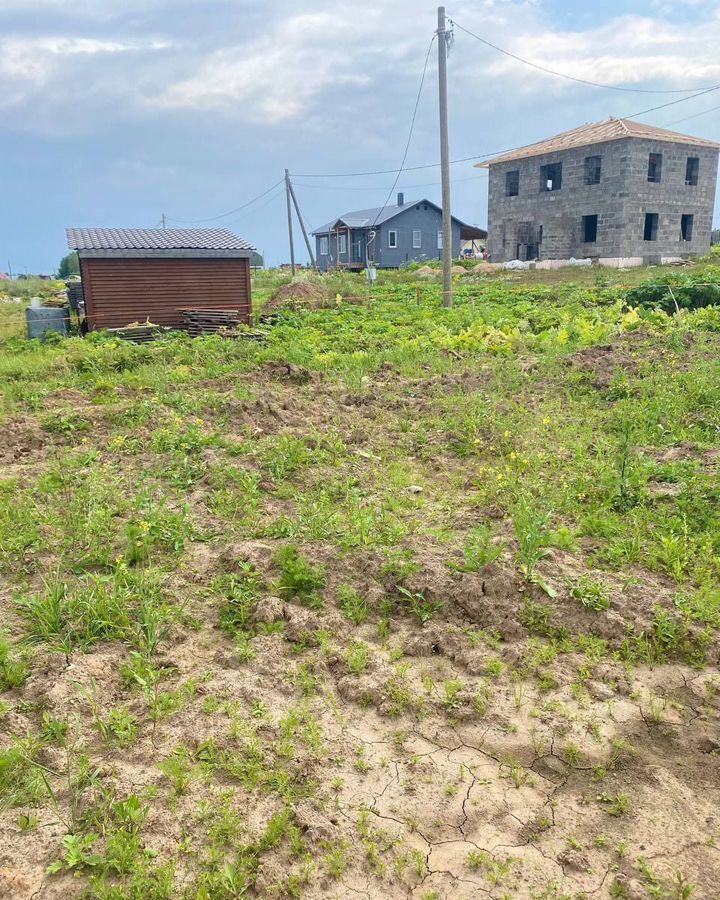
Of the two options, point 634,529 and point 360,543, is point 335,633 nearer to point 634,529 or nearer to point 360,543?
point 360,543

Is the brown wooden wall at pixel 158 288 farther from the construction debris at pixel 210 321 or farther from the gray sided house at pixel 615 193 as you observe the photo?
the gray sided house at pixel 615 193

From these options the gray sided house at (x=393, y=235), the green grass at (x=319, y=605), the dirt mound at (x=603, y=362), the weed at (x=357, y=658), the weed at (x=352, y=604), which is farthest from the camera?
the gray sided house at (x=393, y=235)

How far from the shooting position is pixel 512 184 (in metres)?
39.0

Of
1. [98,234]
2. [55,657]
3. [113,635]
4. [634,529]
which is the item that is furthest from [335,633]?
[98,234]

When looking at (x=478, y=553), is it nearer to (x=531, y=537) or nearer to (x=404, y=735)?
(x=531, y=537)

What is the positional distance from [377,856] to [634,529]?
3503mm

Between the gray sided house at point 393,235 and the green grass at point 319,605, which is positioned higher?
the gray sided house at point 393,235

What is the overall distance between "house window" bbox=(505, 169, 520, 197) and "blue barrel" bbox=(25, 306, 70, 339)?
28925 millimetres

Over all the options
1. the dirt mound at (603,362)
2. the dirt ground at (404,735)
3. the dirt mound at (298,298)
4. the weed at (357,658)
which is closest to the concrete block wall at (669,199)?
the dirt mound at (298,298)

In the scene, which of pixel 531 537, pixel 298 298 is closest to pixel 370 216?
pixel 298 298

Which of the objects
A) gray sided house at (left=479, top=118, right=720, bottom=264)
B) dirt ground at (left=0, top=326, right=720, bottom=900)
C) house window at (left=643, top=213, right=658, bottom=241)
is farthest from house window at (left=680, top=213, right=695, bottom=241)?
dirt ground at (left=0, top=326, right=720, bottom=900)

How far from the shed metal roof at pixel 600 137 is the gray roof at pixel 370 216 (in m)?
12.7

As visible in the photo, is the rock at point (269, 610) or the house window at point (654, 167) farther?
the house window at point (654, 167)

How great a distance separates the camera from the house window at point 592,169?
34.2 m
